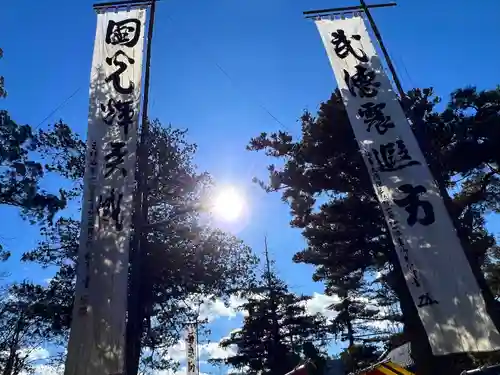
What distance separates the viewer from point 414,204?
7.22 metres

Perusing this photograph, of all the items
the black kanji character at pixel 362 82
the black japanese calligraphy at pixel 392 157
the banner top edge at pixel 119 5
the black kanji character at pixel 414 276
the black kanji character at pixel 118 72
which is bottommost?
the black kanji character at pixel 414 276

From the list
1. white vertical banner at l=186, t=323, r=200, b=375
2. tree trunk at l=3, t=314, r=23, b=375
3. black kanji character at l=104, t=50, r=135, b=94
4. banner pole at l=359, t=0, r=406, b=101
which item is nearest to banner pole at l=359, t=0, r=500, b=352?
banner pole at l=359, t=0, r=406, b=101

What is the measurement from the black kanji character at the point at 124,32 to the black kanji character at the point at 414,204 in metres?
6.60

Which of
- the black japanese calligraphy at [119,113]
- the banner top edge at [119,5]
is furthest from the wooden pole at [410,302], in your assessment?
the black japanese calligraphy at [119,113]

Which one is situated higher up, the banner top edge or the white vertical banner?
the banner top edge

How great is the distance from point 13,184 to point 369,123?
840 centimetres

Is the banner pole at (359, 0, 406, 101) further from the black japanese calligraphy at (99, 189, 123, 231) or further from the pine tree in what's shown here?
the pine tree

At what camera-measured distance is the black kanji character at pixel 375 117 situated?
325 inches

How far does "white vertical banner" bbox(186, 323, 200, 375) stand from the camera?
16014 millimetres

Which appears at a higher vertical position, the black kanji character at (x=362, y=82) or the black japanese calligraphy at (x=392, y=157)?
the black kanji character at (x=362, y=82)

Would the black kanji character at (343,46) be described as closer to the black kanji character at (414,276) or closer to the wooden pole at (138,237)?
the wooden pole at (138,237)

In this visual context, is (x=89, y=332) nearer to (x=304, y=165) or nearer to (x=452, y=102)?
(x=304, y=165)

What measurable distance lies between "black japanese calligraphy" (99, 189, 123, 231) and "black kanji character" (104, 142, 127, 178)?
0.47m

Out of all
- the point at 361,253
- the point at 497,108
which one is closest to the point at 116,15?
the point at 361,253
